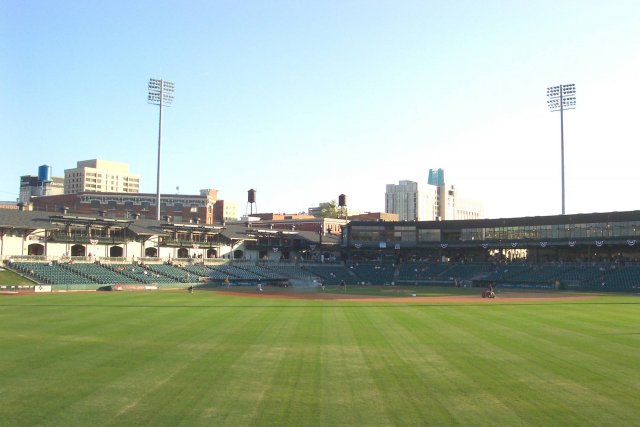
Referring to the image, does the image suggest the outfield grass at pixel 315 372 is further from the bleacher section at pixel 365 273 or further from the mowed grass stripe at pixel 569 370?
the bleacher section at pixel 365 273

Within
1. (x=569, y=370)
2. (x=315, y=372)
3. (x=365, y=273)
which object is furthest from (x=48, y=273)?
(x=569, y=370)

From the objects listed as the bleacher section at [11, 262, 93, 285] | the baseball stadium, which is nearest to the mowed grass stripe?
the baseball stadium

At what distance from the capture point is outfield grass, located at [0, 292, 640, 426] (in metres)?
13.3

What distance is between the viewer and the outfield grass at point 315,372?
13266 millimetres

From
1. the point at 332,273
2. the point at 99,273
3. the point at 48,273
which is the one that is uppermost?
the point at 48,273

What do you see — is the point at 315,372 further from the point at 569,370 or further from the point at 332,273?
the point at 332,273

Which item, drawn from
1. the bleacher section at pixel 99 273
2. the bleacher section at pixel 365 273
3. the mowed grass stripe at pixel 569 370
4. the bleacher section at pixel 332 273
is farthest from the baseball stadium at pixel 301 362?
the bleacher section at pixel 332 273

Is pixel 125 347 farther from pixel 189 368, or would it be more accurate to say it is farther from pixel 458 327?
pixel 458 327

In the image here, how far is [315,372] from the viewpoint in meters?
18.0

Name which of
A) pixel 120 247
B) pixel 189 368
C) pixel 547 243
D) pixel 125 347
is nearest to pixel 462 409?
pixel 189 368

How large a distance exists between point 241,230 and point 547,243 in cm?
5427

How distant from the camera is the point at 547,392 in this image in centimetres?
1546

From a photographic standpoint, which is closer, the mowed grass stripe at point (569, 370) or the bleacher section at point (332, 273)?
the mowed grass stripe at point (569, 370)

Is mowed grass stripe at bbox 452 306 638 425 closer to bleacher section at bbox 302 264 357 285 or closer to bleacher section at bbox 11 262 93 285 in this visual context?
bleacher section at bbox 11 262 93 285
